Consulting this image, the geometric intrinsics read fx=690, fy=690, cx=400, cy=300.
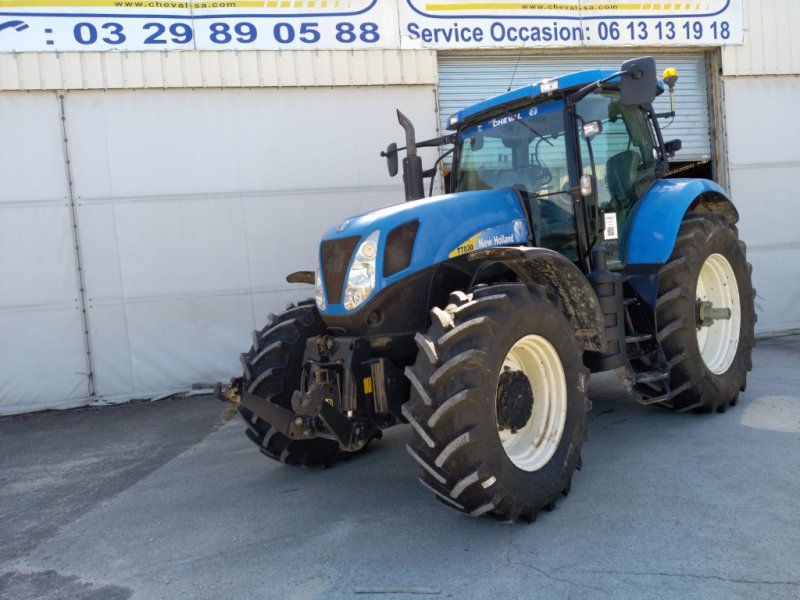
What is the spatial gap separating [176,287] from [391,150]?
3620 mm

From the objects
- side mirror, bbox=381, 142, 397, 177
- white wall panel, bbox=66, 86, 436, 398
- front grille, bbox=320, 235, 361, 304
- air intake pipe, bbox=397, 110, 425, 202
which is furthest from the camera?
white wall panel, bbox=66, 86, 436, 398

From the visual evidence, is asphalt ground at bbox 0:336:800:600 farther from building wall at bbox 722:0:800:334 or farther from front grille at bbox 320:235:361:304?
building wall at bbox 722:0:800:334

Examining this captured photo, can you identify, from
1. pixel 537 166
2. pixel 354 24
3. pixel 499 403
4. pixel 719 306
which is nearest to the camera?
pixel 499 403

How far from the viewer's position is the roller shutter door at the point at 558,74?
26.9 feet

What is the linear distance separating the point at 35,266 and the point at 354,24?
4342 millimetres

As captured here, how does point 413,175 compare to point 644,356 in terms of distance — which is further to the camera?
point 644,356

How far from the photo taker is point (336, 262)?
3.69 meters

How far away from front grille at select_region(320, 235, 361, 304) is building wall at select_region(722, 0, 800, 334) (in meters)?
6.95

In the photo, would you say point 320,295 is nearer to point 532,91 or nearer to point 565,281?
point 565,281

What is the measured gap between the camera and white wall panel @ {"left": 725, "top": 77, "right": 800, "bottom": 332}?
8.87 metres

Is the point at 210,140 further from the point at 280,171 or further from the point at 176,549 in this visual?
the point at 176,549

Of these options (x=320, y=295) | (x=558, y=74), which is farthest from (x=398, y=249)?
(x=558, y=74)

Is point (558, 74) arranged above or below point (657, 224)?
above

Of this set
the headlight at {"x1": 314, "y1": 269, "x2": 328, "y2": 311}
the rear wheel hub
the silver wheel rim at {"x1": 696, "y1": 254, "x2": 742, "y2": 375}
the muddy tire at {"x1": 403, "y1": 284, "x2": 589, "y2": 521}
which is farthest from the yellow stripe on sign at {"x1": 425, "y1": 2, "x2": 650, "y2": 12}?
the rear wheel hub
